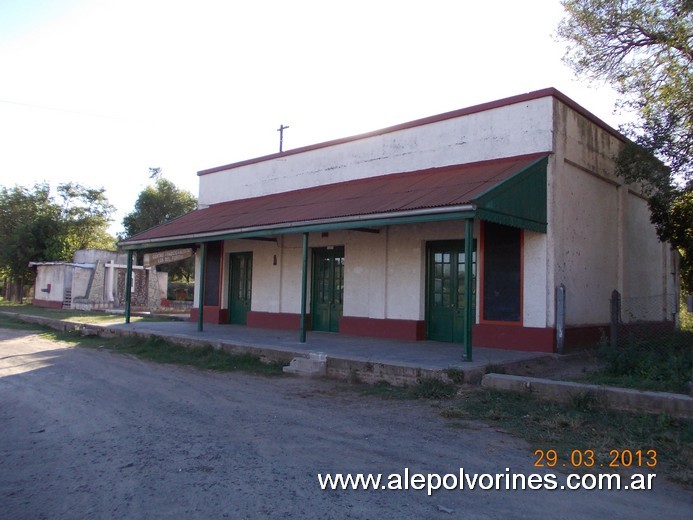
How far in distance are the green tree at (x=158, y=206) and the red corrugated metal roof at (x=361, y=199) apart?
25472mm

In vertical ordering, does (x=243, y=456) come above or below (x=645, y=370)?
below

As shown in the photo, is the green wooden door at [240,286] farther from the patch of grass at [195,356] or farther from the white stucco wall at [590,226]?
the white stucco wall at [590,226]

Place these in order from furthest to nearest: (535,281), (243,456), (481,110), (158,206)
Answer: (158,206) → (481,110) → (535,281) → (243,456)

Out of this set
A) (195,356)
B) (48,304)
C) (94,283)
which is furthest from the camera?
(48,304)

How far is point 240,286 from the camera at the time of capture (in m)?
18.7

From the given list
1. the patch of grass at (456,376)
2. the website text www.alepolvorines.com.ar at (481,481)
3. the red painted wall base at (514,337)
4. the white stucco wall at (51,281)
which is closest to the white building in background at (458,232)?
the red painted wall base at (514,337)

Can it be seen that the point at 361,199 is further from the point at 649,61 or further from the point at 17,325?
the point at 17,325

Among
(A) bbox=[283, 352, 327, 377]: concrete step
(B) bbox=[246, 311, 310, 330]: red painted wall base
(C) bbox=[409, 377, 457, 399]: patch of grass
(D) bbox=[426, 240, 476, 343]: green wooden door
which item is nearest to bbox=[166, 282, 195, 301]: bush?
(B) bbox=[246, 311, 310, 330]: red painted wall base

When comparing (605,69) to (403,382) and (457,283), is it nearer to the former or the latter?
(457,283)

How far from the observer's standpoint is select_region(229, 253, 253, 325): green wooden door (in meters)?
18.4

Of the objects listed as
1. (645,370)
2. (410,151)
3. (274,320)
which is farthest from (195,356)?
(645,370)

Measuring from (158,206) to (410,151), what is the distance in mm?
32580

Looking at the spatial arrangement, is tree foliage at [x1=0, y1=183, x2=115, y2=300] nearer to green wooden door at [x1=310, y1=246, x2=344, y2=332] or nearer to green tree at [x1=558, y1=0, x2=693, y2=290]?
green wooden door at [x1=310, y1=246, x2=344, y2=332]

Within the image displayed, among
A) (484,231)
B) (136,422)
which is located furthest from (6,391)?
(484,231)
